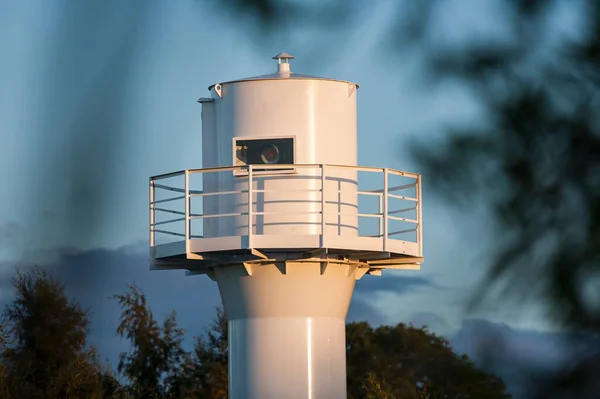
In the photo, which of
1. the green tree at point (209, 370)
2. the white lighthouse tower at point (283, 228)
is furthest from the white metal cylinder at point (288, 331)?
the green tree at point (209, 370)

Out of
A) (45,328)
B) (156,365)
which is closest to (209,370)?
(156,365)

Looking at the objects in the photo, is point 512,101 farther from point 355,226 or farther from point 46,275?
point 355,226

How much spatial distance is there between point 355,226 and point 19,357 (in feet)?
45.5

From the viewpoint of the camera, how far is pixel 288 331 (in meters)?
17.6

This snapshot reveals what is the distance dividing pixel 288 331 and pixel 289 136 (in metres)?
2.62

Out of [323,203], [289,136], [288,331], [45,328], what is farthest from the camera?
[288,331]

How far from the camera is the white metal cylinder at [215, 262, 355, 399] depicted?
1747 centimetres

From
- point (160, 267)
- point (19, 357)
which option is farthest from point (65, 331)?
point (160, 267)

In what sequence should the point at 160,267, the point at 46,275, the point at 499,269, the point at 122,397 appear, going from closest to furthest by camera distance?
the point at 499,269
the point at 46,275
the point at 160,267
the point at 122,397

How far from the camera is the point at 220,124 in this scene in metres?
17.8

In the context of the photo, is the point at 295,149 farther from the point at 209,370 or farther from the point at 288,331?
the point at 209,370

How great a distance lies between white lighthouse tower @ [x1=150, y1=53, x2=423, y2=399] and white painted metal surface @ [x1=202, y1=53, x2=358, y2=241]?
13mm

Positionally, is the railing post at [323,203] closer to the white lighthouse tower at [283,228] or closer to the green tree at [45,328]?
the white lighthouse tower at [283,228]

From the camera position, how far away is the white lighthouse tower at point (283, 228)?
17156mm
